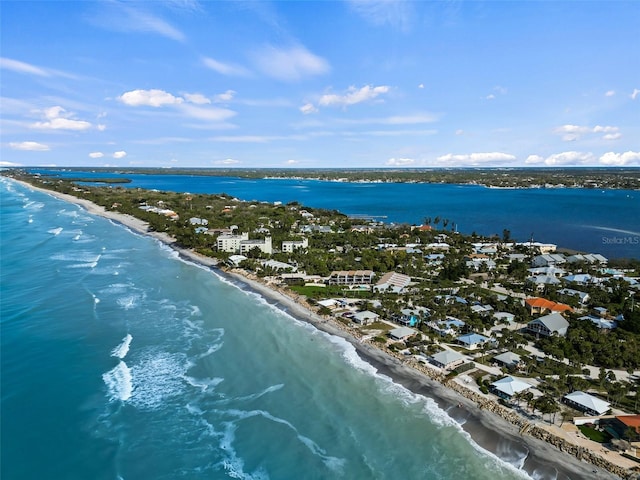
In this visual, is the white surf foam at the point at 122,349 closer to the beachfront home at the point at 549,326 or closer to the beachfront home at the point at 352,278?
the beachfront home at the point at 352,278

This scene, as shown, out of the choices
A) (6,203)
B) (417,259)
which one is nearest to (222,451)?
(417,259)

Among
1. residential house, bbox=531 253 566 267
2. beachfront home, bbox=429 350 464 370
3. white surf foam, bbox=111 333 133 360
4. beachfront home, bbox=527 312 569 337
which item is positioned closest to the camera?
beachfront home, bbox=429 350 464 370

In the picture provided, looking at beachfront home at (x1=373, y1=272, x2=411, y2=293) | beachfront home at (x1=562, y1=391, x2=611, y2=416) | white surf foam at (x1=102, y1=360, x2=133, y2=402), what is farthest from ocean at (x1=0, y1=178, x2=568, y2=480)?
beachfront home at (x1=373, y1=272, x2=411, y2=293)

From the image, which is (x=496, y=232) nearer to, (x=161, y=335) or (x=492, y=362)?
(x=492, y=362)

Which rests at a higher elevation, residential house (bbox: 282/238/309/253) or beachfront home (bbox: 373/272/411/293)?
residential house (bbox: 282/238/309/253)

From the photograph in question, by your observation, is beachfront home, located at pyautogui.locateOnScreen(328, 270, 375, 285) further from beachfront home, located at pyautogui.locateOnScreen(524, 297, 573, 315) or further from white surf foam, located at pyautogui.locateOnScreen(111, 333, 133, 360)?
white surf foam, located at pyautogui.locateOnScreen(111, 333, 133, 360)

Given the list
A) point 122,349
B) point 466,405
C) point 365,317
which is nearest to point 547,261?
point 365,317
